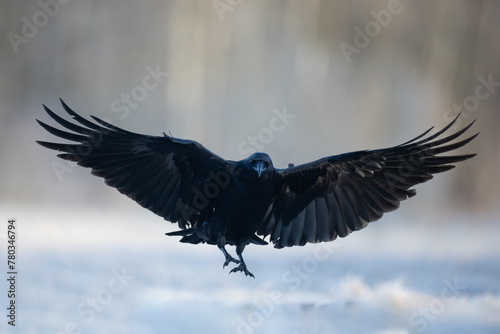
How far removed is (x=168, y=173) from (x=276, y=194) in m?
2.59

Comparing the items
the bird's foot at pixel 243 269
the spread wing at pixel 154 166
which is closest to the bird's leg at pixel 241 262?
the bird's foot at pixel 243 269

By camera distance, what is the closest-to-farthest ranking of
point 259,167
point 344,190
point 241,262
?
point 259,167
point 241,262
point 344,190

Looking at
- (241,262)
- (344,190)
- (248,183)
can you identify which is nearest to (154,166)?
(248,183)

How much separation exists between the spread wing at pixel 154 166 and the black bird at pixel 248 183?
0.07 feet

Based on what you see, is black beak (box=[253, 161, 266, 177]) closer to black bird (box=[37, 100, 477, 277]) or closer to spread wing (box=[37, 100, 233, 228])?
black bird (box=[37, 100, 477, 277])

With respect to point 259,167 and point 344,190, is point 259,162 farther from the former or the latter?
point 344,190

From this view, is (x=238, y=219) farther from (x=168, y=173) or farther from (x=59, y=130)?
(x=59, y=130)

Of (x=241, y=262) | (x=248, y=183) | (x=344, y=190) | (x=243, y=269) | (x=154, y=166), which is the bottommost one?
(x=243, y=269)

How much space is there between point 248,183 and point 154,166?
7.82 feet

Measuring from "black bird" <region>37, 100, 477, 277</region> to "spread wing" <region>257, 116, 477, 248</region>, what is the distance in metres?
0.02

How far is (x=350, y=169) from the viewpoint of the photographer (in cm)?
1606

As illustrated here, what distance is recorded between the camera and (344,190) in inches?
643

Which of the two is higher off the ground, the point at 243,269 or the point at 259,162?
the point at 259,162

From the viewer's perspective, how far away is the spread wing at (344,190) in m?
15.5
